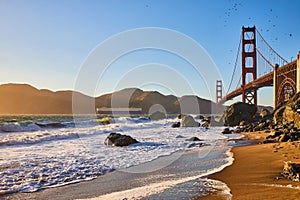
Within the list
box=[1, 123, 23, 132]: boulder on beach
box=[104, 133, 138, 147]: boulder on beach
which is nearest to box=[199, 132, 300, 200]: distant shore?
box=[104, 133, 138, 147]: boulder on beach

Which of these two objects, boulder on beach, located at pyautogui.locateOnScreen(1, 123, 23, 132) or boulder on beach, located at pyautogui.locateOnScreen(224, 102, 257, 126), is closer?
boulder on beach, located at pyautogui.locateOnScreen(1, 123, 23, 132)

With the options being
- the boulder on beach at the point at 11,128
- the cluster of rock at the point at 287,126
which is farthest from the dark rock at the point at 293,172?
the boulder on beach at the point at 11,128

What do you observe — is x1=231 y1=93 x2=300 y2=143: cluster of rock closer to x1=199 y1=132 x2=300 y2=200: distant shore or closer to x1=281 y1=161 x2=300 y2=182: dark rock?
x1=199 y1=132 x2=300 y2=200: distant shore

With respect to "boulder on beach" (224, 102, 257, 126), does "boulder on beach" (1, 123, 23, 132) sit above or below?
below

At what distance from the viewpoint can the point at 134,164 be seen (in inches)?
279

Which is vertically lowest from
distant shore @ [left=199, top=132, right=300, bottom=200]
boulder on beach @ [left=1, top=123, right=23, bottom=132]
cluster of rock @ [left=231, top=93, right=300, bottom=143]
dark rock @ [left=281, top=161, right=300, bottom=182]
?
boulder on beach @ [left=1, top=123, right=23, bottom=132]

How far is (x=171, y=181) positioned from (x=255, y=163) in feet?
7.99

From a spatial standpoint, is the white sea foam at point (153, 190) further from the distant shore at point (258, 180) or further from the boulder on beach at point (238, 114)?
the boulder on beach at point (238, 114)

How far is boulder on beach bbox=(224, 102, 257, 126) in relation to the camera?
2708 centimetres

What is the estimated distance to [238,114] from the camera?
2738 cm

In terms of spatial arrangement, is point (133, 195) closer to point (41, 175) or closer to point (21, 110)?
point (41, 175)

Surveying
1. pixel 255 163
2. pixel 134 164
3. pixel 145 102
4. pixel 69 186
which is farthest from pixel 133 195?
pixel 145 102

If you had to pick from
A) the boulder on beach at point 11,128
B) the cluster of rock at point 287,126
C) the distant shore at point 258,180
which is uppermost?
the cluster of rock at point 287,126

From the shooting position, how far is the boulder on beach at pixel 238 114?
1066 inches
